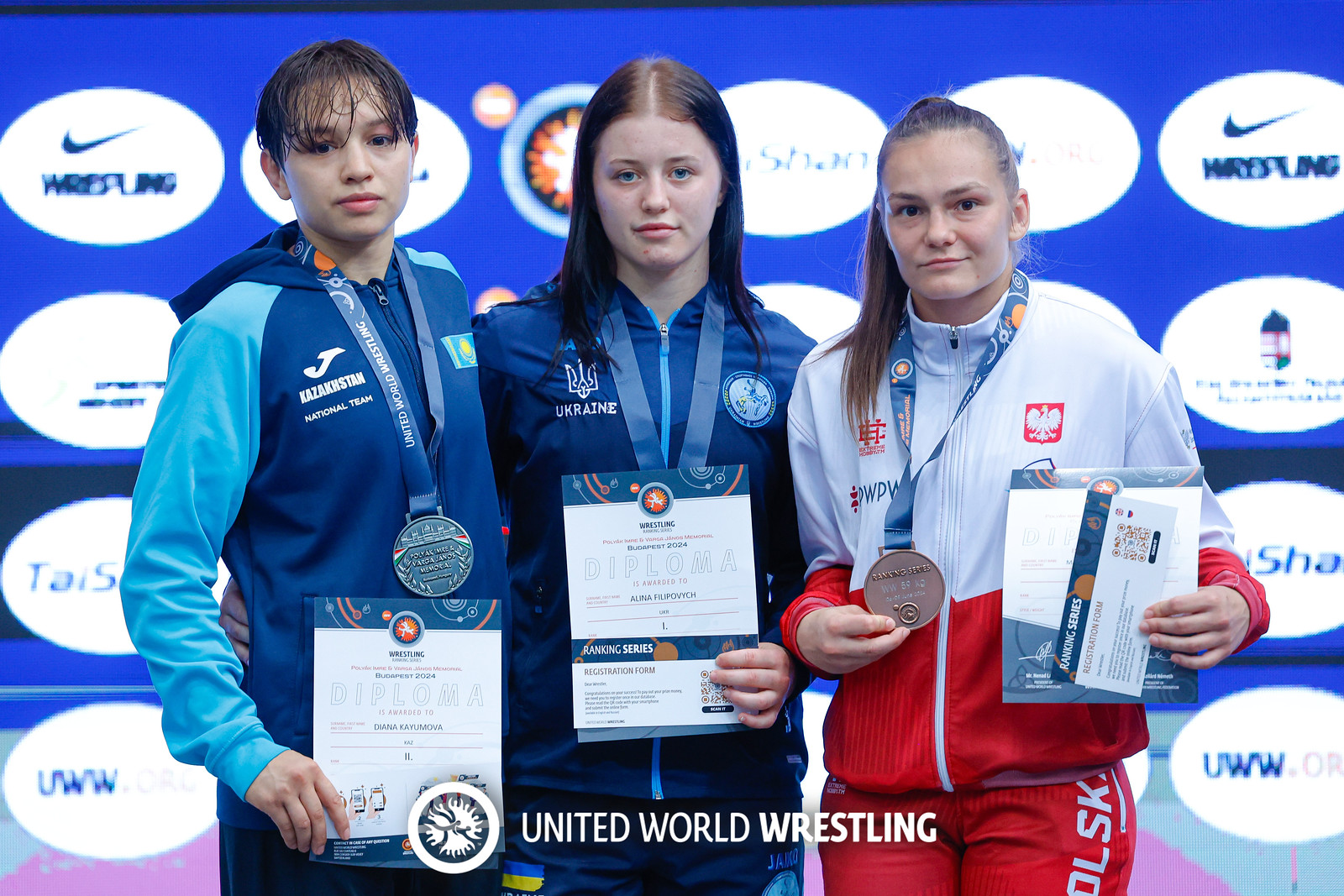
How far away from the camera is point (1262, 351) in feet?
12.7

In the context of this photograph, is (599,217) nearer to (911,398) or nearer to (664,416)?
(664,416)

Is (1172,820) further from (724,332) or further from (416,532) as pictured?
(416,532)

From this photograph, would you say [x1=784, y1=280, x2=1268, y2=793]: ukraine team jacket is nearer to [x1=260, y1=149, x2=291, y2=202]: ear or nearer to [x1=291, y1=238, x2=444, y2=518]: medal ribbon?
[x1=291, y1=238, x2=444, y2=518]: medal ribbon

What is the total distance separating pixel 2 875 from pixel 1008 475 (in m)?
3.54

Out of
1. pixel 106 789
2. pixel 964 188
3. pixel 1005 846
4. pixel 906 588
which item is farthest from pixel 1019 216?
pixel 106 789

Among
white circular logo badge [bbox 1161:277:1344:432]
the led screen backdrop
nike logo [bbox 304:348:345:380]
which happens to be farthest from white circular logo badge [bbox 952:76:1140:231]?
nike logo [bbox 304:348:345:380]

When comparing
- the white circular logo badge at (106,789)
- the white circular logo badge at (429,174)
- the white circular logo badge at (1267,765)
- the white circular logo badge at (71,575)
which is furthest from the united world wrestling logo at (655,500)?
the white circular logo badge at (71,575)

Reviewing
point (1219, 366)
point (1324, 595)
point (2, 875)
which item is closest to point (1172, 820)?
point (1324, 595)

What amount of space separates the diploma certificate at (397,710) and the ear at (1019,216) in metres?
1.09

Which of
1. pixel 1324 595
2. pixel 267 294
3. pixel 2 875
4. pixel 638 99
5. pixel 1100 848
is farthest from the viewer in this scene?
pixel 1324 595

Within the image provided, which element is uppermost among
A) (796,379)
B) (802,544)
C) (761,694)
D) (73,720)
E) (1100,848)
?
(796,379)

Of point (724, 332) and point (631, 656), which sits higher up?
point (724, 332)

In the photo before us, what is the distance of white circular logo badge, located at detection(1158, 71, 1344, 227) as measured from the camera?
3.86 meters

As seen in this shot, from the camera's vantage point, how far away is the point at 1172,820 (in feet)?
11.3
